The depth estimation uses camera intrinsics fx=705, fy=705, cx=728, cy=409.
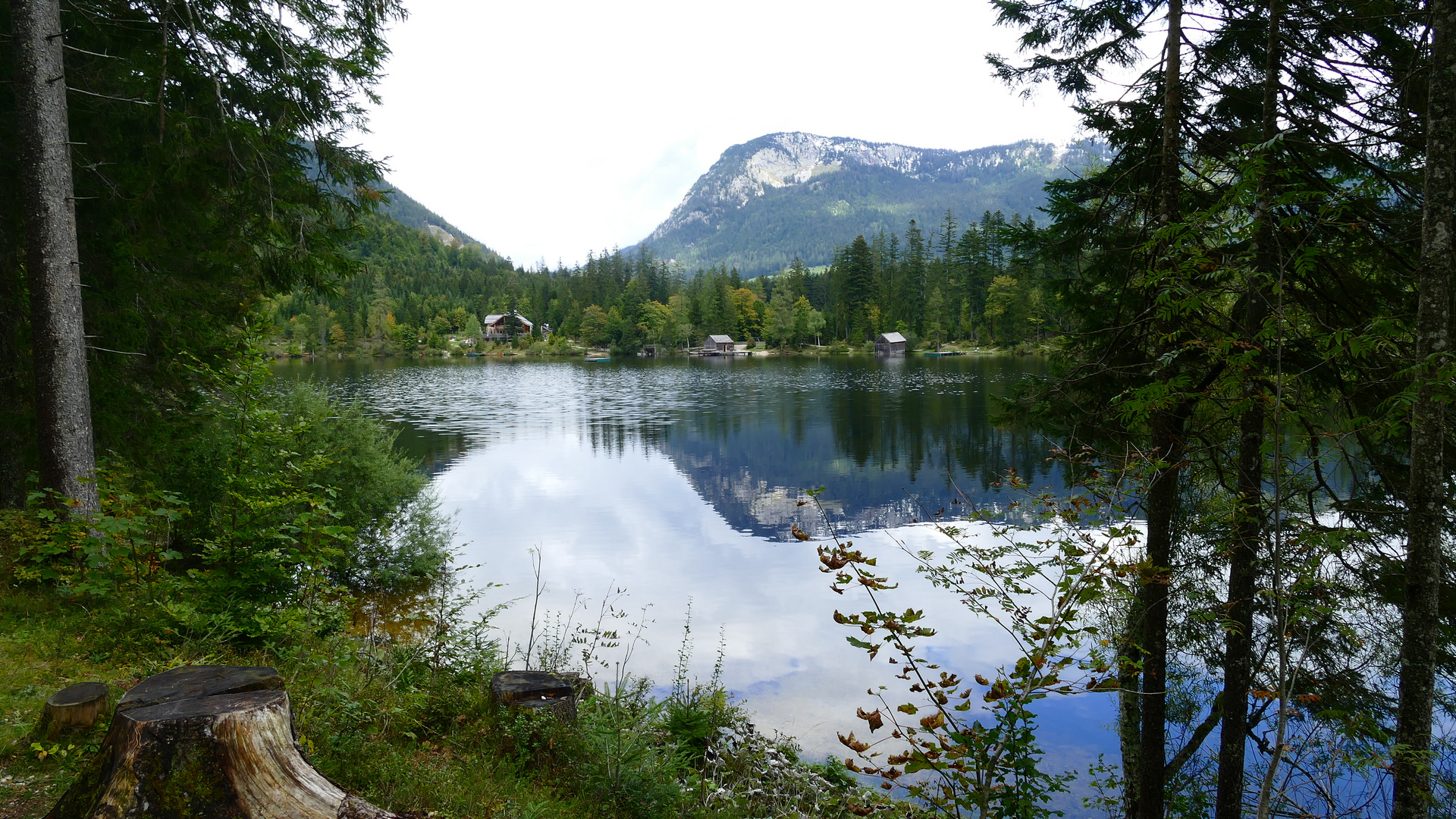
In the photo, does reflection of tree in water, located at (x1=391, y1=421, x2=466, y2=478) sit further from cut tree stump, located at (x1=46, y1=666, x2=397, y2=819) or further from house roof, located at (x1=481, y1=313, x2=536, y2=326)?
house roof, located at (x1=481, y1=313, x2=536, y2=326)

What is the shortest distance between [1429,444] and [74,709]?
7.20 metres

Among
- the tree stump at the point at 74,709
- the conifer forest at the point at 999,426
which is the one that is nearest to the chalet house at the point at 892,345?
the conifer forest at the point at 999,426

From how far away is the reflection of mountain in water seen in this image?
1803 centimetres

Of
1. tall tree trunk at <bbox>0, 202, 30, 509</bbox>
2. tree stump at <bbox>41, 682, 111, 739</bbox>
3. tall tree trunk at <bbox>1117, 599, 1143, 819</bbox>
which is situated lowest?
tall tree trunk at <bbox>1117, 599, 1143, 819</bbox>

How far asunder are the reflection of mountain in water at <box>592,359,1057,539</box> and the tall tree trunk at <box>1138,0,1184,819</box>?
2132 millimetres

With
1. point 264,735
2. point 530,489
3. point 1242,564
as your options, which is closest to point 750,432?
point 530,489

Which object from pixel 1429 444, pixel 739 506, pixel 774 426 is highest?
pixel 1429 444

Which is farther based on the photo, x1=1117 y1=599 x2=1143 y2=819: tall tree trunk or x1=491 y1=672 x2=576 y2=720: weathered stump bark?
x1=1117 y1=599 x2=1143 y2=819: tall tree trunk

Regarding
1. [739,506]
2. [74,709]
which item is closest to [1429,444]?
[74,709]

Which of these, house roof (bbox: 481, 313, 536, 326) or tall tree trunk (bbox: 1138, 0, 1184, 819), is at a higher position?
house roof (bbox: 481, 313, 536, 326)

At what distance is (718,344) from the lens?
9419cm

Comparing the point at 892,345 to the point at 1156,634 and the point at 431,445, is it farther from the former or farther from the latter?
the point at 1156,634

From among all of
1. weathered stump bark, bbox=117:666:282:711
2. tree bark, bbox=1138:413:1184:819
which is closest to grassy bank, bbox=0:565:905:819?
weathered stump bark, bbox=117:666:282:711

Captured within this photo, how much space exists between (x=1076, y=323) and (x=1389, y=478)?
324cm
